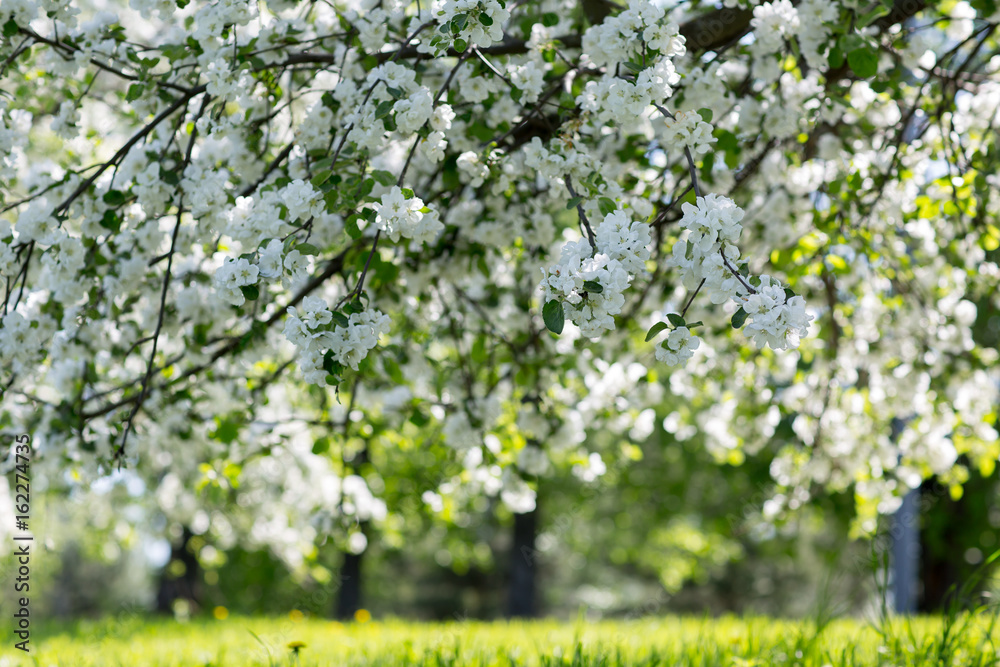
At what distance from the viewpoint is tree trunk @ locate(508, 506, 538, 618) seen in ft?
44.7

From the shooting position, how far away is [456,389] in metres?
3.98

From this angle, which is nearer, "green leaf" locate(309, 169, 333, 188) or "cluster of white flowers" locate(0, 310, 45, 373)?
"green leaf" locate(309, 169, 333, 188)

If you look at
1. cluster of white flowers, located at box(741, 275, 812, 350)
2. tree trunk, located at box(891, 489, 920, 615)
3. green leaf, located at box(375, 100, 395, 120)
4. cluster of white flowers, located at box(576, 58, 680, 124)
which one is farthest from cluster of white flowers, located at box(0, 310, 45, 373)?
tree trunk, located at box(891, 489, 920, 615)

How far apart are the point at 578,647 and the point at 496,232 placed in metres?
1.73

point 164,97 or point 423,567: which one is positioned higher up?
point 164,97

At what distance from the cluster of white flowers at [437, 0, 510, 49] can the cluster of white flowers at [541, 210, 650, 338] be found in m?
0.68

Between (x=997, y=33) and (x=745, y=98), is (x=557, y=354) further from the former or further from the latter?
(x=997, y=33)

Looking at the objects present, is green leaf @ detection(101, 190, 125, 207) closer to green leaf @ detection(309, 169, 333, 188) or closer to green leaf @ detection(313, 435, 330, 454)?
green leaf @ detection(309, 169, 333, 188)

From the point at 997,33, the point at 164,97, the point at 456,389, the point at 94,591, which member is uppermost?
the point at 997,33

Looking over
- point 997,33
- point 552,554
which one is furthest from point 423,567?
point 997,33

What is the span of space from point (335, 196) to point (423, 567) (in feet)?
69.6

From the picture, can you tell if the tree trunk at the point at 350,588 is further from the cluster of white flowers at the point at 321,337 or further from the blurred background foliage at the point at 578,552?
the cluster of white flowers at the point at 321,337

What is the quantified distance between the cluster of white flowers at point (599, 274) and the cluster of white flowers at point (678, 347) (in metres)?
0.17

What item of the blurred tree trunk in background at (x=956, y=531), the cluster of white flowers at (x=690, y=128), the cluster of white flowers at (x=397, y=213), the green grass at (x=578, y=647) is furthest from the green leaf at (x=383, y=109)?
the blurred tree trunk in background at (x=956, y=531)
